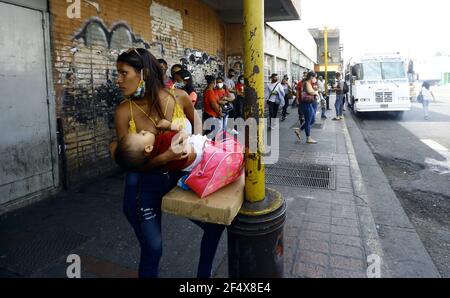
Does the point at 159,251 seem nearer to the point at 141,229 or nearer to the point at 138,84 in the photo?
the point at 141,229

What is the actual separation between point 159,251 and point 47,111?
12.1ft

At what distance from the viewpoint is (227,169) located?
2.15 m

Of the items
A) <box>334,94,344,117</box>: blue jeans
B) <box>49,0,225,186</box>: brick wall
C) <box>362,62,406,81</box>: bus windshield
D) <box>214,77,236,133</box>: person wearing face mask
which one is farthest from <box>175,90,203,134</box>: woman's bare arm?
<box>362,62,406,81</box>: bus windshield

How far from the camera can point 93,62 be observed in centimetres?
580

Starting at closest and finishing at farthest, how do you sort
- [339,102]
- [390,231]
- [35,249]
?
[35,249] < [390,231] < [339,102]

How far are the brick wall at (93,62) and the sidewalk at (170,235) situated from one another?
2.04 feet

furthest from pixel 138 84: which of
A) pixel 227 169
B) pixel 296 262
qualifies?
pixel 296 262

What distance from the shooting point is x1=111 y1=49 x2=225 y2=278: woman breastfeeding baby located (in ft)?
6.70

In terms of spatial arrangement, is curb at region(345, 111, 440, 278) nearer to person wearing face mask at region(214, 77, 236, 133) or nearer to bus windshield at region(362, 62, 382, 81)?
person wearing face mask at region(214, 77, 236, 133)

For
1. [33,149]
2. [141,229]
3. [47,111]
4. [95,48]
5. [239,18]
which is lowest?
[141,229]

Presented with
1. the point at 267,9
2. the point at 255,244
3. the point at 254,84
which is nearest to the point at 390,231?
the point at 255,244

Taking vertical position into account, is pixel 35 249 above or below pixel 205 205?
below

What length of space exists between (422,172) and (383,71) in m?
9.27

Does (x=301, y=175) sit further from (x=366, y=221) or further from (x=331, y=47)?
(x=331, y=47)
